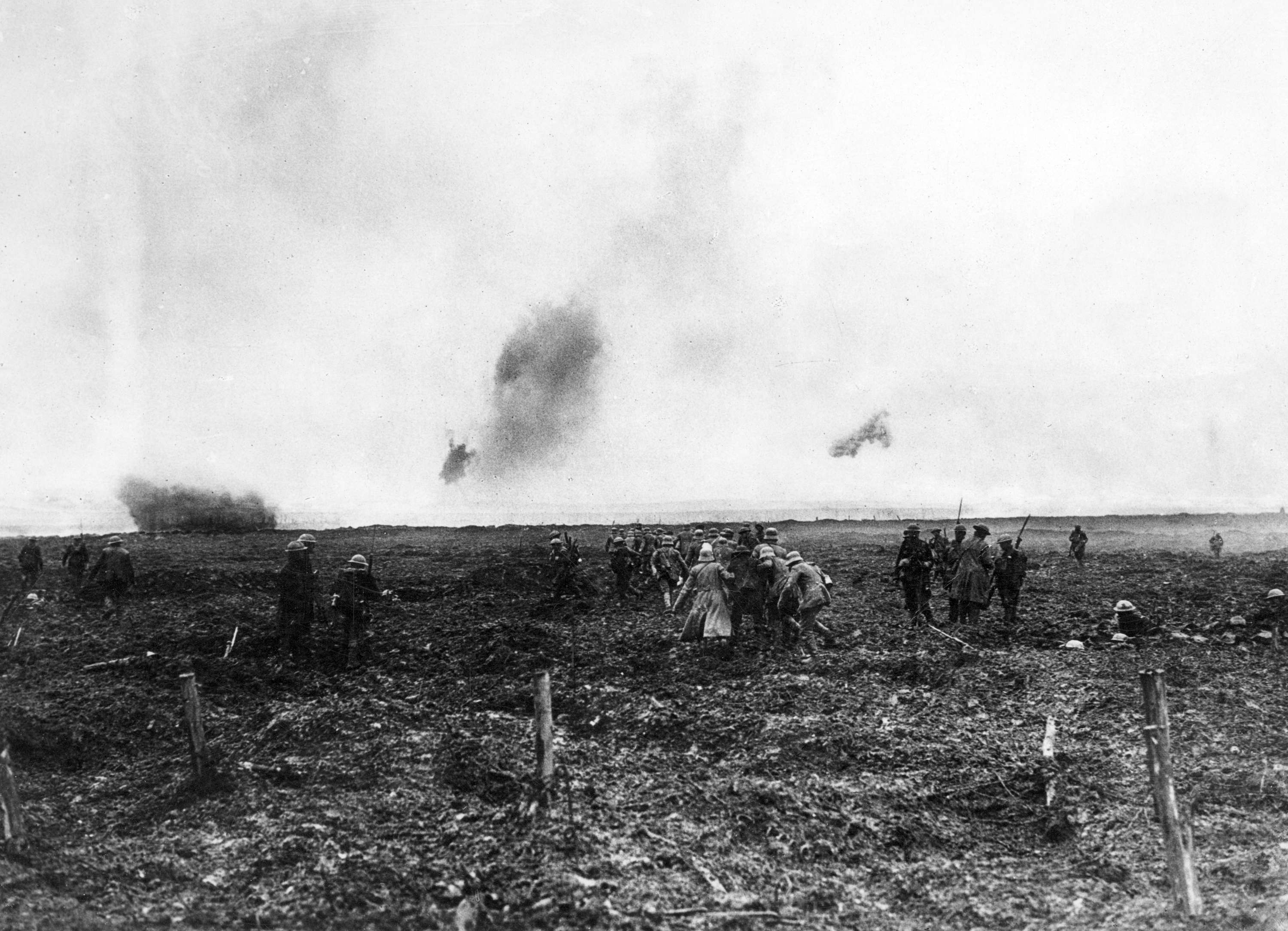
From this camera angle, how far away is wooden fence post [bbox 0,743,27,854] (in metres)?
6.68

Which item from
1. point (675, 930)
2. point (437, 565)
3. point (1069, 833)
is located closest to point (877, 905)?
point (675, 930)

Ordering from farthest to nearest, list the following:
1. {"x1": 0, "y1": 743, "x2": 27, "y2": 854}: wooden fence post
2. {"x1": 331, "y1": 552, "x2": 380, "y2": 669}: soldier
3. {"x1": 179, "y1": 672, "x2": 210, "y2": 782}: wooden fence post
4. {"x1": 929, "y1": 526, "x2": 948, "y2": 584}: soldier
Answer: {"x1": 929, "y1": 526, "x2": 948, "y2": 584}: soldier → {"x1": 331, "y1": 552, "x2": 380, "y2": 669}: soldier → {"x1": 179, "y1": 672, "x2": 210, "y2": 782}: wooden fence post → {"x1": 0, "y1": 743, "x2": 27, "y2": 854}: wooden fence post

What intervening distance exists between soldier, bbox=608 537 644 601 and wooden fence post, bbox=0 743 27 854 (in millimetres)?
14571

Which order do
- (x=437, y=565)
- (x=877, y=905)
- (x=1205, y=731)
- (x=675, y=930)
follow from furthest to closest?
1. (x=437, y=565)
2. (x=1205, y=731)
3. (x=877, y=905)
4. (x=675, y=930)

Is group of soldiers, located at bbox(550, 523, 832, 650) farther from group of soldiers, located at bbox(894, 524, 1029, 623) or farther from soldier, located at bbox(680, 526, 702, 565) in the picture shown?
soldier, located at bbox(680, 526, 702, 565)

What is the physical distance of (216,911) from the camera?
6.33 meters

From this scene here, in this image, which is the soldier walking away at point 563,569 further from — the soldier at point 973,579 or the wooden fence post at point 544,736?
the wooden fence post at point 544,736

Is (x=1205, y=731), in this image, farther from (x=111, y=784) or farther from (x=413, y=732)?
(x=111, y=784)

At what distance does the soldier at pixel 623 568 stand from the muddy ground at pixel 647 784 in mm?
5519

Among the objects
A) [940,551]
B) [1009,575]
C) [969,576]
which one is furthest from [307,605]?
[940,551]

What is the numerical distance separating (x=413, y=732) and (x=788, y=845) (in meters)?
4.79

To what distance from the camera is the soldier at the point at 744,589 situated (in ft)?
44.5

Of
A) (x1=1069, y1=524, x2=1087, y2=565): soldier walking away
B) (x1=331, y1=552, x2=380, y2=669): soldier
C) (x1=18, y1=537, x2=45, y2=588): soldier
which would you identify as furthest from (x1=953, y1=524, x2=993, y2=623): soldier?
(x1=18, y1=537, x2=45, y2=588): soldier

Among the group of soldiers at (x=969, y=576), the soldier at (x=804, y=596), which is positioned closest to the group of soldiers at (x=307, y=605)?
the soldier at (x=804, y=596)
